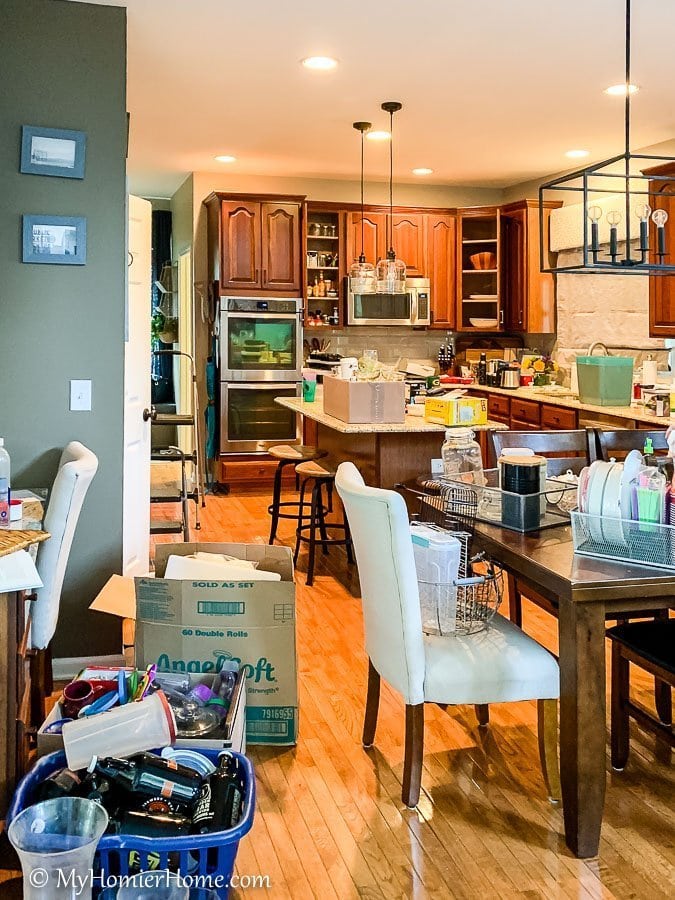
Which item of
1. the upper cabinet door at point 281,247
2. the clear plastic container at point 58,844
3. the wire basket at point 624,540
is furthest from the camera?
the upper cabinet door at point 281,247

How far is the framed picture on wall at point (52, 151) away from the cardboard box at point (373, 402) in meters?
Answer: 1.74

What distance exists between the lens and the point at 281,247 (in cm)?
739

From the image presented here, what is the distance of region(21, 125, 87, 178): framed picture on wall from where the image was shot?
11.0 ft

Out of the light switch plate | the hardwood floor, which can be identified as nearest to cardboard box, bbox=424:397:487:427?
the hardwood floor

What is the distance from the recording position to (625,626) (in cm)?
265

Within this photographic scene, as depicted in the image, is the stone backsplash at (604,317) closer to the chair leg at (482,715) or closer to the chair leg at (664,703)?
the chair leg at (664,703)

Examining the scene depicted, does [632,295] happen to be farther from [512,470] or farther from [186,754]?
[186,754]

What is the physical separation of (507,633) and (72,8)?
9.15ft

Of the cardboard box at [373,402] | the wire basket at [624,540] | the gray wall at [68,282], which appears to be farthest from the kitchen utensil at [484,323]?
the wire basket at [624,540]

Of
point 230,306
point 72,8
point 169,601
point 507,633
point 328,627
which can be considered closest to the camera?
point 507,633

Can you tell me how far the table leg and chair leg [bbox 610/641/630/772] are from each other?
0.50 metres

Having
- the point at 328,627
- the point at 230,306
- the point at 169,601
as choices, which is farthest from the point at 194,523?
the point at 169,601

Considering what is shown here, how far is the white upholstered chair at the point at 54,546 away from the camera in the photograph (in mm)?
2664

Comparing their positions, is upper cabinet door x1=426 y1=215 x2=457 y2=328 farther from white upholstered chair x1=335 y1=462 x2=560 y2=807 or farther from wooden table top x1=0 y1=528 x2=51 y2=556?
wooden table top x1=0 y1=528 x2=51 y2=556
